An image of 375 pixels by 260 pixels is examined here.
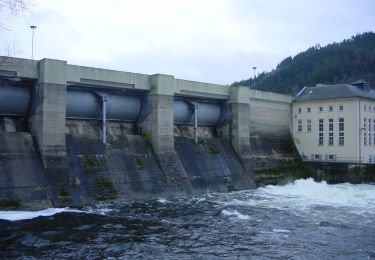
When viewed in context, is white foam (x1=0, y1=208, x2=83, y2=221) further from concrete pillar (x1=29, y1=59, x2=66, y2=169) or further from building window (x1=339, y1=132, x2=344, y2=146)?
building window (x1=339, y1=132, x2=344, y2=146)

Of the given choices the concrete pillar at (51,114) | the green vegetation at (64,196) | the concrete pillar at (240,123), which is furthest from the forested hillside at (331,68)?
the green vegetation at (64,196)

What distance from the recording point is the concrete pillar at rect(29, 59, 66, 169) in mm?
19406

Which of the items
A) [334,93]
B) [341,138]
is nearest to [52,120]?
[341,138]

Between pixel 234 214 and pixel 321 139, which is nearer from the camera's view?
pixel 234 214

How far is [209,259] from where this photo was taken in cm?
1150

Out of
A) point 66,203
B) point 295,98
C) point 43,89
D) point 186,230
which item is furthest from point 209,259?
point 295,98

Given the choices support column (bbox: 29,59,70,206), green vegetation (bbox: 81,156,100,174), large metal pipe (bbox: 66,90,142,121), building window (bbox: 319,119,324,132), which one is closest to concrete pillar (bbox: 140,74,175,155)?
large metal pipe (bbox: 66,90,142,121)

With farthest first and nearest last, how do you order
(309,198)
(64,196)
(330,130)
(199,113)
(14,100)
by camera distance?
1. (330,130)
2. (199,113)
3. (309,198)
4. (14,100)
5. (64,196)

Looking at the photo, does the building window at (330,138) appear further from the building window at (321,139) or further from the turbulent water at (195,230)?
the turbulent water at (195,230)

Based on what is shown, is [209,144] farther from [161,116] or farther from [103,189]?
[103,189]

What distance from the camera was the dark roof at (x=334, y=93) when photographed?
32.6 metres

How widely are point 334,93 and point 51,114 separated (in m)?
22.2

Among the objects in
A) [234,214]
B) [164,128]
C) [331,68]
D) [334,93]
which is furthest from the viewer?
[331,68]

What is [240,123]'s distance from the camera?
98.0 ft
